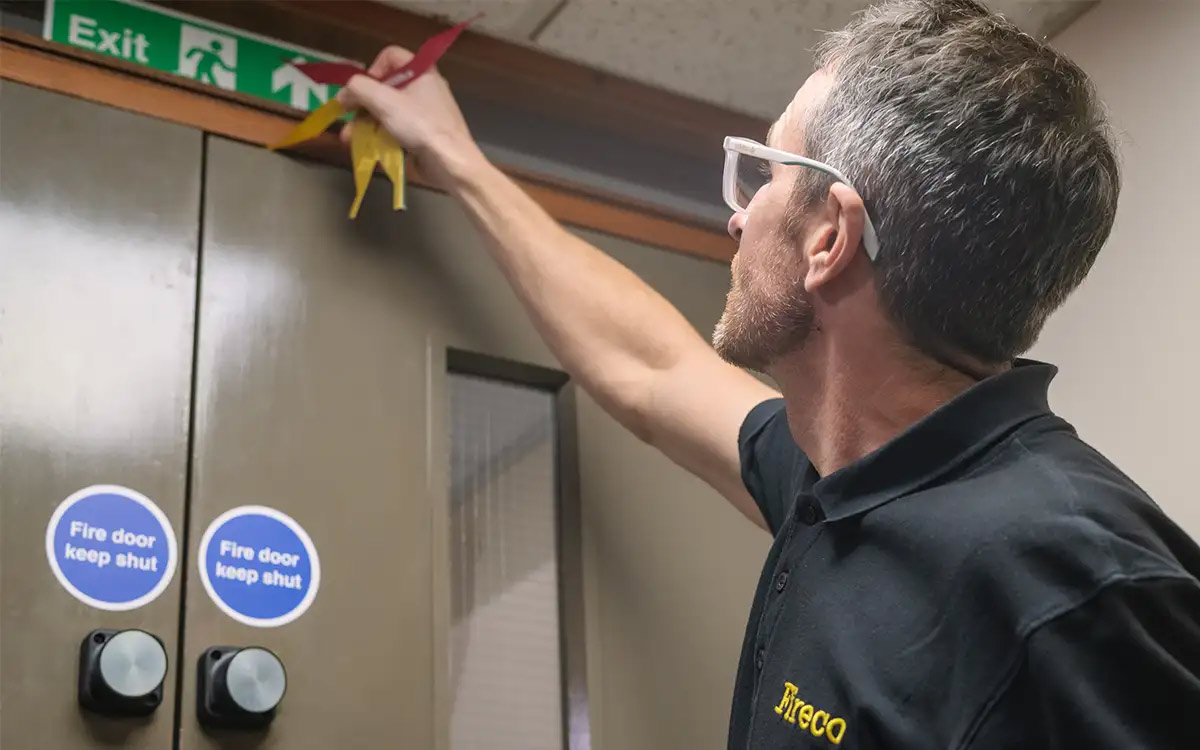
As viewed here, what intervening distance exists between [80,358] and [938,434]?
0.75 metres

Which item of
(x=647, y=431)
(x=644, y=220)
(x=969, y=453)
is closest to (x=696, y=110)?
(x=644, y=220)

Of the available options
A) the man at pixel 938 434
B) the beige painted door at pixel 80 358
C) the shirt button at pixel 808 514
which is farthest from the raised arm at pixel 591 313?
the shirt button at pixel 808 514

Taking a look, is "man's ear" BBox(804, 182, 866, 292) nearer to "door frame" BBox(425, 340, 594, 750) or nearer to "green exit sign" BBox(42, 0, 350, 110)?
"door frame" BBox(425, 340, 594, 750)

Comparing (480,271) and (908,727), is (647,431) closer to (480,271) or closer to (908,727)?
(480,271)

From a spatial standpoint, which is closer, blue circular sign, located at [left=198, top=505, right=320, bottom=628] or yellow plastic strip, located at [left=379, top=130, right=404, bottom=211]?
blue circular sign, located at [left=198, top=505, right=320, bottom=628]

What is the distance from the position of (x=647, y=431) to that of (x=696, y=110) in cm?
56

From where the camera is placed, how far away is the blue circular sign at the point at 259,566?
1114mm

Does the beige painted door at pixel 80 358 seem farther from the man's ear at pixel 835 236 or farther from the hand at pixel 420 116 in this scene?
the man's ear at pixel 835 236

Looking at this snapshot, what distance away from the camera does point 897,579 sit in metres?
0.79

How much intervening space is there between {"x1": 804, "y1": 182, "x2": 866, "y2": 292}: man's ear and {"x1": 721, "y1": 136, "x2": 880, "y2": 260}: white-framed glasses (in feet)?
0.11

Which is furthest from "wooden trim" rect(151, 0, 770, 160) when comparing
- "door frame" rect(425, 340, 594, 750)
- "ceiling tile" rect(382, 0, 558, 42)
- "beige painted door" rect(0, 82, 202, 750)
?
"door frame" rect(425, 340, 594, 750)

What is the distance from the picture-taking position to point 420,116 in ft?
4.37

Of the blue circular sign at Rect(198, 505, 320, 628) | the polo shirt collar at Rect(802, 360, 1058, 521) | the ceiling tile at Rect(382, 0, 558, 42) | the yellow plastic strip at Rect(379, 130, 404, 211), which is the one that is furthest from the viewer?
the ceiling tile at Rect(382, 0, 558, 42)

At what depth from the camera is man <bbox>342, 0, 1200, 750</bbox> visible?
0.68m
